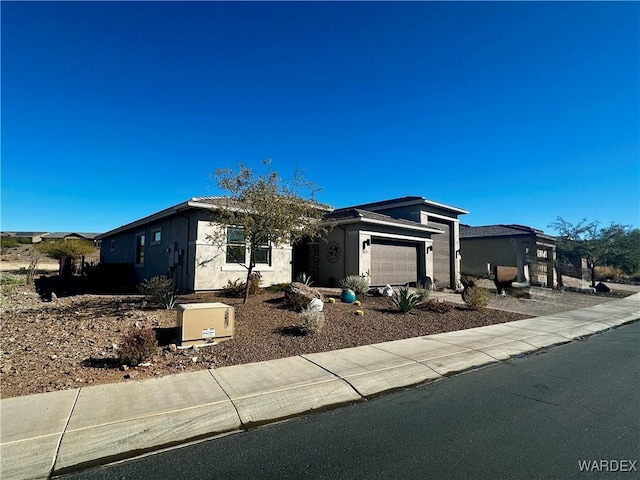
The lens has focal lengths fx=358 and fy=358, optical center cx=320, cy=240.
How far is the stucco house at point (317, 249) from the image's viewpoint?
13453 millimetres

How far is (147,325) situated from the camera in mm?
8164

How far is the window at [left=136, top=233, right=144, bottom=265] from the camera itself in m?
18.8

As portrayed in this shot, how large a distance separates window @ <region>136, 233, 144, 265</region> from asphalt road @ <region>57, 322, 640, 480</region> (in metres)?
17.2

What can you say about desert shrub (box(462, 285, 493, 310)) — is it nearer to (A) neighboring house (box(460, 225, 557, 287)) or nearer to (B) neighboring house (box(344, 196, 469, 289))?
(B) neighboring house (box(344, 196, 469, 289))

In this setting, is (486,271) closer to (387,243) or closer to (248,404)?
(387,243)

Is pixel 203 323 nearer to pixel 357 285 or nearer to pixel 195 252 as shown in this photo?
pixel 195 252

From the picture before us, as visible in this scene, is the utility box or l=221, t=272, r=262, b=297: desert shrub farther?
l=221, t=272, r=262, b=297: desert shrub

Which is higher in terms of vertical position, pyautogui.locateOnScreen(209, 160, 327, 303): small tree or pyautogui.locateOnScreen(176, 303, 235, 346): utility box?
pyautogui.locateOnScreen(209, 160, 327, 303): small tree

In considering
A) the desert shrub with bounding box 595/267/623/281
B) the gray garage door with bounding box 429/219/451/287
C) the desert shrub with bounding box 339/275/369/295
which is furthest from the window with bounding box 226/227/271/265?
the desert shrub with bounding box 595/267/623/281

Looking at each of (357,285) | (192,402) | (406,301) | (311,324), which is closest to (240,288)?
(357,285)

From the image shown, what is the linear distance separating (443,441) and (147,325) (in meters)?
6.85

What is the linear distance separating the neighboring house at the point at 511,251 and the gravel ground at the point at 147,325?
19296 mm

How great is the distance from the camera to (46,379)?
5.18 metres

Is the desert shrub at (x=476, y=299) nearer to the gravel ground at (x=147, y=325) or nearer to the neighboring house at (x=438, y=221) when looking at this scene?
the gravel ground at (x=147, y=325)
